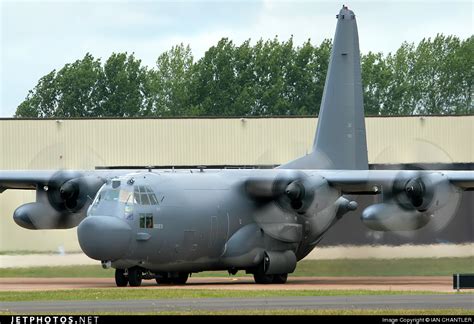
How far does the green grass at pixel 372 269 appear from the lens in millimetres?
39625

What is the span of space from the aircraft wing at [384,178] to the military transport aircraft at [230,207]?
3cm

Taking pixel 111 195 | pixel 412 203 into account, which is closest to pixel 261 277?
pixel 412 203

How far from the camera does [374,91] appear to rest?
8969cm

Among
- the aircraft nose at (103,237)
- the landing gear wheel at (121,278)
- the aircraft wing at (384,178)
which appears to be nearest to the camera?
the aircraft nose at (103,237)

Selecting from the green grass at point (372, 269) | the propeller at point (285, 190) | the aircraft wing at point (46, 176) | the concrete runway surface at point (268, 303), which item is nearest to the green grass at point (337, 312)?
the concrete runway surface at point (268, 303)

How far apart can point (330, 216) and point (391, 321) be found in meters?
17.3

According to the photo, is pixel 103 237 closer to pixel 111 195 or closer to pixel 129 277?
pixel 111 195

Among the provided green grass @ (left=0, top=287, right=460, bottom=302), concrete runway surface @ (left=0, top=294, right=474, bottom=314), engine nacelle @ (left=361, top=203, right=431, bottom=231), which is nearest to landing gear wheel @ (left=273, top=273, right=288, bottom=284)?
engine nacelle @ (left=361, top=203, right=431, bottom=231)

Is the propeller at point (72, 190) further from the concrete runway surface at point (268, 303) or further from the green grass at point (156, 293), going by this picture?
the green grass at point (156, 293)

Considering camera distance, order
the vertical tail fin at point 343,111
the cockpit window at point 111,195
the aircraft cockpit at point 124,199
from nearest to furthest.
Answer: the aircraft cockpit at point 124,199, the cockpit window at point 111,195, the vertical tail fin at point 343,111

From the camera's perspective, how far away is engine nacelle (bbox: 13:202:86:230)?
37.8 meters

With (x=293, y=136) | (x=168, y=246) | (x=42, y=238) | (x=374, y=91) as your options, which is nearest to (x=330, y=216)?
(x=168, y=246)

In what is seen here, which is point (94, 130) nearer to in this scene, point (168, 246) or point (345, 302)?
point (168, 246)

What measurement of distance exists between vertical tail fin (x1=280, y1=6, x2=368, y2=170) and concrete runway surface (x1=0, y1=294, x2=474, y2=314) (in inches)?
517
